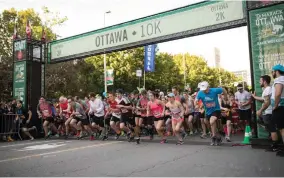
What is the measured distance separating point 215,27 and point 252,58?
2.18 m

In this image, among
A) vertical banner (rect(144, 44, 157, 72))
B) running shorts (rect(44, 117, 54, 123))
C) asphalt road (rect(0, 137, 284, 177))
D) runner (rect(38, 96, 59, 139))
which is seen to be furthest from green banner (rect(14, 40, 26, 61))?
vertical banner (rect(144, 44, 157, 72))

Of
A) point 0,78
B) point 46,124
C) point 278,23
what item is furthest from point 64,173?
point 0,78

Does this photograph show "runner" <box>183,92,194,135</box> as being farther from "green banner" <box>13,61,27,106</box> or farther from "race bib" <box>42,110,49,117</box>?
"green banner" <box>13,61,27,106</box>

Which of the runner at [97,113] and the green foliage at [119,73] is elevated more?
the green foliage at [119,73]

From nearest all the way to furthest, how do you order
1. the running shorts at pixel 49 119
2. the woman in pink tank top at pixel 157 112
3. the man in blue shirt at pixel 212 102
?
the man in blue shirt at pixel 212 102, the woman in pink tank top at pixel 157 112, the running shorts at pixel 49 119

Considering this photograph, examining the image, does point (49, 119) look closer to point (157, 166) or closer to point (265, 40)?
point (157, 166)

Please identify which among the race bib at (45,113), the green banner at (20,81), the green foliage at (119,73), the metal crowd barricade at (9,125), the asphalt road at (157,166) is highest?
the green foliage at (119,73)

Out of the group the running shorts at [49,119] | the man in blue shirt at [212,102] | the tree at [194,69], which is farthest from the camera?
the tree at [194,69]

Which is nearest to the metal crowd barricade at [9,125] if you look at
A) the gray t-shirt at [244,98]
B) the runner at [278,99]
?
the gray t-shirt at [244,98]

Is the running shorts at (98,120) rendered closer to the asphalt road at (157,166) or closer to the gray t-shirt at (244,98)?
the asphalt road at (157,166)

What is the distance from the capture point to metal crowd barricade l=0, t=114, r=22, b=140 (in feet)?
40.2

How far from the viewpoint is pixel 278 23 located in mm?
7477

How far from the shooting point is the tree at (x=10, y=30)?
2777cm

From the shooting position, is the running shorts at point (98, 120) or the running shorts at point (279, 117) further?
the running shorts at point (98, 120)
